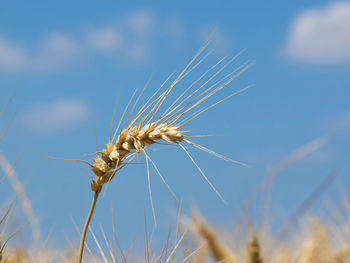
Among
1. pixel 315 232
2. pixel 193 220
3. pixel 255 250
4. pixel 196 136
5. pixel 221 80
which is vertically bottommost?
pixel 315 232

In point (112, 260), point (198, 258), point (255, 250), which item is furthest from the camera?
point (198, 258)

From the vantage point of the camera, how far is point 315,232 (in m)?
3.97

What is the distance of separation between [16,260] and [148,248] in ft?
2.54

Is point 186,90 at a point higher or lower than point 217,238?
higher

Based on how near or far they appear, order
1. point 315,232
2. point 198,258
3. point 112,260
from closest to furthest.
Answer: point 112,260 → point 198,258 → point 315,232

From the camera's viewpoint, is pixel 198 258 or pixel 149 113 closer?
pixel 149 113

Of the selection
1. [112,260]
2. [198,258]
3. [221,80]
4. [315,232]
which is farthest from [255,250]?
[315,232]

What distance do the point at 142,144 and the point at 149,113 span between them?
0.14m

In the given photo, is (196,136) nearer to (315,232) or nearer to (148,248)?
(148,248)

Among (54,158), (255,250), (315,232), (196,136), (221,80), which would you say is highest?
(54,158)

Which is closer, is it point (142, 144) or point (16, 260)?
point (142, 144)

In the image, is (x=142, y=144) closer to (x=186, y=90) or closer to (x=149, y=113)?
(x=149, y=113)

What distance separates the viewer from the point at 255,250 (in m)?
2.31

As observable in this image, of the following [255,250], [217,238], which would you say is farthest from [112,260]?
[217,238]
